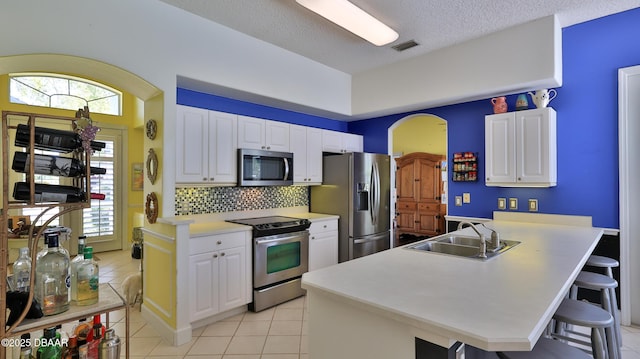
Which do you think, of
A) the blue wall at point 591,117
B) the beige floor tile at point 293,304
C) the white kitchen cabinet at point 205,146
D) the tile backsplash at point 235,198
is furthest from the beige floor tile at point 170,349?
the blue wall at point 591,117

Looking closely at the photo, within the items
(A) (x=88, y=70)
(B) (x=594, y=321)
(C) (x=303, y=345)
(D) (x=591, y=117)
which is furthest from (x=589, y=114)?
(A) (x=88, y=70)

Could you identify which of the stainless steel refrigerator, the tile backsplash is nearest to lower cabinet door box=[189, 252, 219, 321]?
the tile backsplash

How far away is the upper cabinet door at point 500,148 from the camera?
11.1 ft

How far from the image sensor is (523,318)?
112cm

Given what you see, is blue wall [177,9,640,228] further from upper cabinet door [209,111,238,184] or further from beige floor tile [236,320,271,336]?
beige floor tile [236,320,271,336]

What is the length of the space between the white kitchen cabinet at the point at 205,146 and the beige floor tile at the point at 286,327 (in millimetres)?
1496

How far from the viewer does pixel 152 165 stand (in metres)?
2.96

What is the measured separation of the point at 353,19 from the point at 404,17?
1.74 feet

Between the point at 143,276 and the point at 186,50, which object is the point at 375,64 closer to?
the point at 186,50

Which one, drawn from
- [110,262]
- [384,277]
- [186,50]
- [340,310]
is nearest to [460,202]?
[384,277]

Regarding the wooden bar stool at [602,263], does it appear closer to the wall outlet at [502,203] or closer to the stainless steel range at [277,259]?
the wall outlet at [502,203]

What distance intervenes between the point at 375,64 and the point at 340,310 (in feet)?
11.5

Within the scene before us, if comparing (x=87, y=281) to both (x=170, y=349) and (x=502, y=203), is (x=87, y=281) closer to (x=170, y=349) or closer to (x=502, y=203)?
(x=170, y=349)

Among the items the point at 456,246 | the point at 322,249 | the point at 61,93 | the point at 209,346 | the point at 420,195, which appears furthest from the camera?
the point at 420,195
